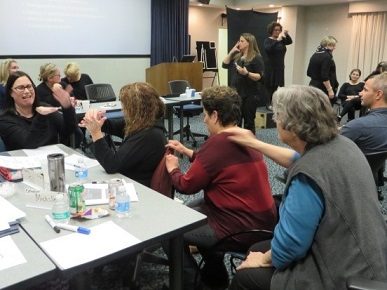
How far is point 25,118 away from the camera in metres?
2.68

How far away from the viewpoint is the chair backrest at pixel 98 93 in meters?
4.99

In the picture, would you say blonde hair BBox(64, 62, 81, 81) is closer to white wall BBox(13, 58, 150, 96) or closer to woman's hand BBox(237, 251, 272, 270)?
white wall BBox(13, 58, 150, 96)

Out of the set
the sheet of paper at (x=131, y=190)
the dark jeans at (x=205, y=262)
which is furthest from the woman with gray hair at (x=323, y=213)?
the sheet of paper at (x=131, y=190)

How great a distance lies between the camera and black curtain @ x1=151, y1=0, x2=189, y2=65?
23.7 feet

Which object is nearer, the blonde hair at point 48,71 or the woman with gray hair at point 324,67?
the blonde hair at point 48,71

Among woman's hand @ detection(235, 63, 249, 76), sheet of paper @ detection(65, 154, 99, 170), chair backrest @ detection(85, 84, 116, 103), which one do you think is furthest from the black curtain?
sheet of paper @ detection(65, 154, 99, 170)

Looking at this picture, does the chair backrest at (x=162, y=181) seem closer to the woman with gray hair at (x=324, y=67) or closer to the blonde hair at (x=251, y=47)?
the blonde hair at (x=251, y=47)

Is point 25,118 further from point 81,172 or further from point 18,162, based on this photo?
point 81,172

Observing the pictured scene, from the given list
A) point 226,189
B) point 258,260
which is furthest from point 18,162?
point 258,260

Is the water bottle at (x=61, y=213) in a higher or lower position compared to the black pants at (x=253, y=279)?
higher

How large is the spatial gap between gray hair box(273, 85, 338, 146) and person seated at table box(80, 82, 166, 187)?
84cm

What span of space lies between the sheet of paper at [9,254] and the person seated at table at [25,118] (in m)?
1.38

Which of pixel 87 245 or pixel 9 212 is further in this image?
pixel 9 212

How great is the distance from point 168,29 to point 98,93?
2.91 meters
